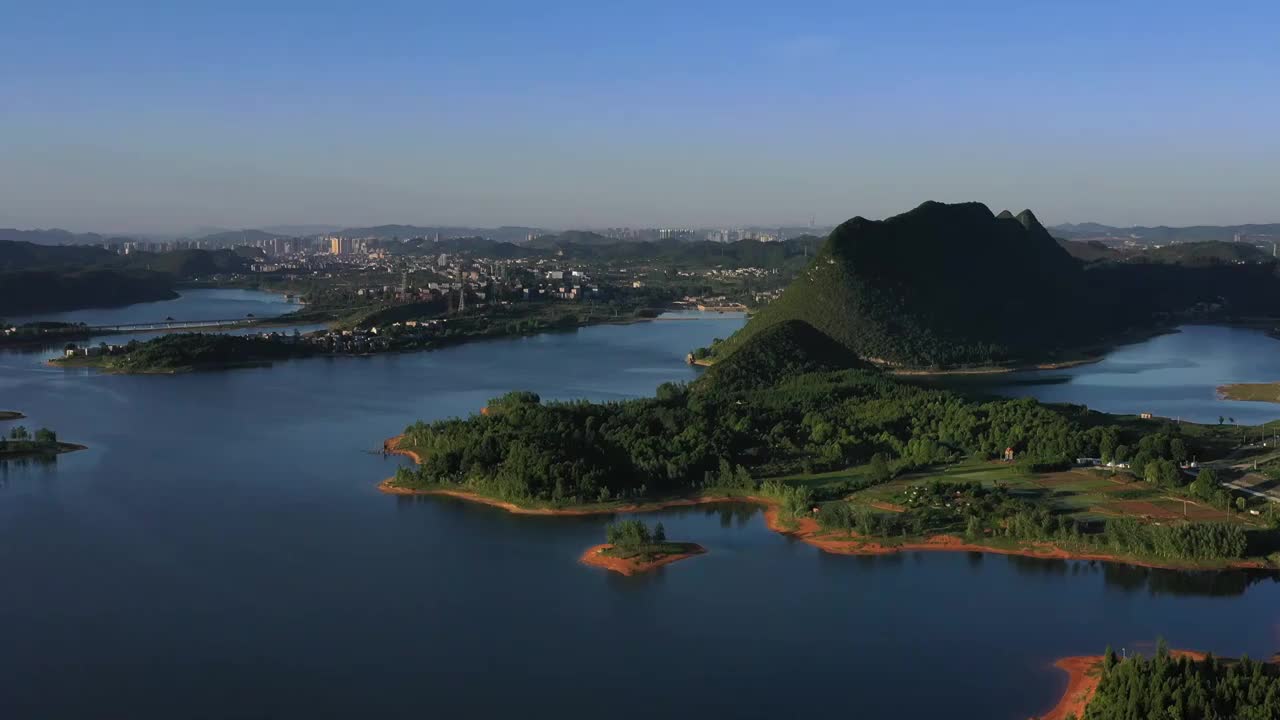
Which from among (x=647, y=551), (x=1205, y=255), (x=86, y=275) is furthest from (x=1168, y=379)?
(x=86, y=275)

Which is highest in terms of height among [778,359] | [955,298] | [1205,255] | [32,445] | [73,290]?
[1205,255]

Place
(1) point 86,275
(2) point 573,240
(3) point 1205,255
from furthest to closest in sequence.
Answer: (2) point 573,240 → (3) point 1205,255 → (1) point 86,275

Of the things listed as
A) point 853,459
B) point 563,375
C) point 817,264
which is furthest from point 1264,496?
point 817,264

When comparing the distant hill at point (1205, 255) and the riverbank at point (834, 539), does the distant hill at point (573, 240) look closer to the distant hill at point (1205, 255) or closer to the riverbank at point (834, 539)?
the distant hill at point (1205, 255)

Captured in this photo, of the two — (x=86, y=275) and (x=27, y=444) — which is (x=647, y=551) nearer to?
(x=27, y=444)

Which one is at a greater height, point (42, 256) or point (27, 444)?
point (42, 256)

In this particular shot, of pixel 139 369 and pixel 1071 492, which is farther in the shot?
pixel 139 369

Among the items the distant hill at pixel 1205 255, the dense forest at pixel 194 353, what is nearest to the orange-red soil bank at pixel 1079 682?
the dense forest at pixel 194 353
